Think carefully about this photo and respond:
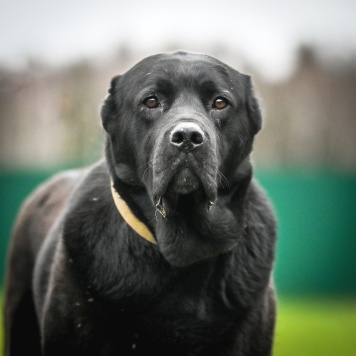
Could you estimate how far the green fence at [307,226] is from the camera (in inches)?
439

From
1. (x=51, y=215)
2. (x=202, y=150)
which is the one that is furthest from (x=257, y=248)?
(x=51, y=215)

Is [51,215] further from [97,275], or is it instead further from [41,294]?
[97,275]

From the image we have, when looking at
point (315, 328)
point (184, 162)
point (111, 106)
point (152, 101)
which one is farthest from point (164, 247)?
point (315, 328)

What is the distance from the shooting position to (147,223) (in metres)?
4.01

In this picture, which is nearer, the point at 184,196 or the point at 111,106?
the point at 184,196

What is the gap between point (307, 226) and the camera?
11.3 m

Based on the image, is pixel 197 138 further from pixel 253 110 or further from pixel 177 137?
pixel 253 110

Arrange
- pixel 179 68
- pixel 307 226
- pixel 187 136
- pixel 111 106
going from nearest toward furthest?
pixel 187 136, pixel 179 68, pixel 111 106, pixel 307 226

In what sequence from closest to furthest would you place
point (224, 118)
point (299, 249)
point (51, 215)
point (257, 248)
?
point (224, 118) → point (257, 248) → point (51, 215) → point (299, 249)

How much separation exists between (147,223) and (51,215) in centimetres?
157

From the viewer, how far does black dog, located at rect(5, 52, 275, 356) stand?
12.8ft

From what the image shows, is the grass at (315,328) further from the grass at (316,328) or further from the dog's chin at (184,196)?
the dog's chin at (184,196)

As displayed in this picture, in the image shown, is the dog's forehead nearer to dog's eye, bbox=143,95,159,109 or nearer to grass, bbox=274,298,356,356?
dog's eye, bbox=143,95,159,109

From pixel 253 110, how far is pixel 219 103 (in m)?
0.37
